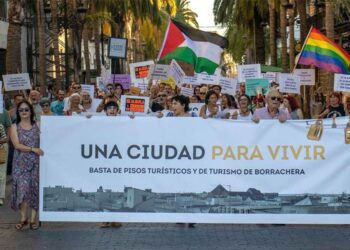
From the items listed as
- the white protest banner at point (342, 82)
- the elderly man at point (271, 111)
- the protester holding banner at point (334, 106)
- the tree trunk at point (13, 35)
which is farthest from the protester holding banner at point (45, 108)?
the tree trunk at point (13, 35)

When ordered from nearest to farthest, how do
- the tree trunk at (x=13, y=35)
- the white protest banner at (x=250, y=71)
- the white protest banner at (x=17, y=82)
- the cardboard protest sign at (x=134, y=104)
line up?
the cardboard protest sign at (x=134, y=104) < the white protest banner at (x=17, y=82) < the white protest banner at (x=250, y=71) < the tree trunk at (x=13, y=35)

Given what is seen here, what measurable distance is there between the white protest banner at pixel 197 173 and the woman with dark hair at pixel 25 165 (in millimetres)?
278

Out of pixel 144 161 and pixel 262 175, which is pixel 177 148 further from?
pixel 262 175

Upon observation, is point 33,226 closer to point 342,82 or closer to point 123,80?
point 342,82

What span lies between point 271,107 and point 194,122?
138cm

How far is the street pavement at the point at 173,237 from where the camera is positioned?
851cm

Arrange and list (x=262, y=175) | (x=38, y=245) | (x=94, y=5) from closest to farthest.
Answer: (x=38, y=245) < (x=262, y=175) < (x=94, y=5)

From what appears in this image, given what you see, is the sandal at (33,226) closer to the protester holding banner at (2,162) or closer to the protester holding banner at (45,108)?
the protester holding banner at (2,162)

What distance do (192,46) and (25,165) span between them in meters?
6.35

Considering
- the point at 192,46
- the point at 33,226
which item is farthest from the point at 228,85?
the point at 33,226

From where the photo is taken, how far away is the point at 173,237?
902cm

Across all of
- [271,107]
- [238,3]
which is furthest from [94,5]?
[271,107]

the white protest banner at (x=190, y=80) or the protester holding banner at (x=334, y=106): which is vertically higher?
the white protest banner at (x=190, y=80)

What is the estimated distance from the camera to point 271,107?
399 inches
